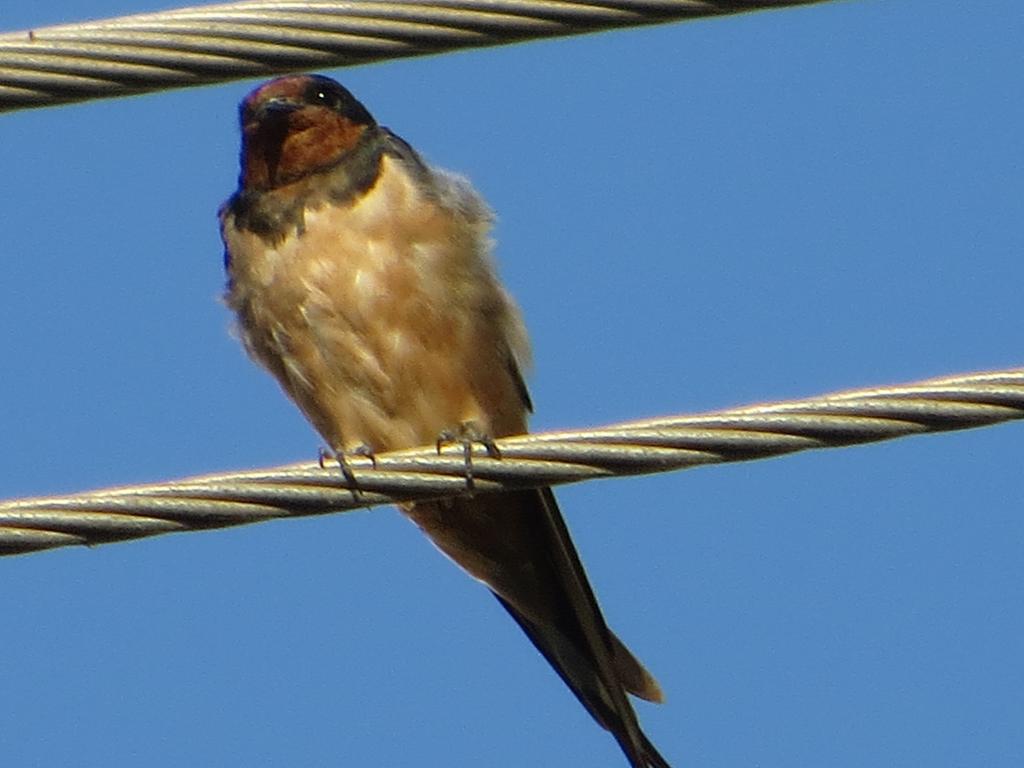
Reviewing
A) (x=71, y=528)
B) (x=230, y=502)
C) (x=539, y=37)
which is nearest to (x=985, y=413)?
(x=539, y=37)

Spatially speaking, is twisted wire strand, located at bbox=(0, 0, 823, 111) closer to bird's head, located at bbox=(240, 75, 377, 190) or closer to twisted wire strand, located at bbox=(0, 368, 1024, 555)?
twisted wire strand, located at bbox=(0, 368, 1024, 555)

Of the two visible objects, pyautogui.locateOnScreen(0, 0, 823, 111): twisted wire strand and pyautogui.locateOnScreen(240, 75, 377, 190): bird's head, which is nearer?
pyautogui.locateOnScreen(0, 0, 823, 111): twisted wire strand

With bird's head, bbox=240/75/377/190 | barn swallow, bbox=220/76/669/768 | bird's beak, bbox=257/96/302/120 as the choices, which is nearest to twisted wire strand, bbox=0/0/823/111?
barn swallow, bbox=220/76/669/768

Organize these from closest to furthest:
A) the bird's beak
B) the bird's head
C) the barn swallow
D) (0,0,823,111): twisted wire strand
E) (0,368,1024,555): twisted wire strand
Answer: (0,368,1024,555): twisted wire strand, (0,0,823,111): twisted wire strand, the barn swallow, the bird's head, the bird's beak

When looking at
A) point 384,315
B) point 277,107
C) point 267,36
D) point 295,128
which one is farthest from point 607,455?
point 277,107

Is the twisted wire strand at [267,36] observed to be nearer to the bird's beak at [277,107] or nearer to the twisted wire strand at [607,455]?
the twisted wire strand at [607,455]

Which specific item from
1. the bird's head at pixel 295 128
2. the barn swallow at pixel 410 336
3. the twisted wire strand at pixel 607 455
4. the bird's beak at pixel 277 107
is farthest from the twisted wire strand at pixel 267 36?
the bird's beak at pixel 277 107
